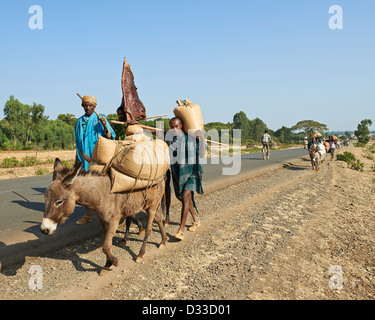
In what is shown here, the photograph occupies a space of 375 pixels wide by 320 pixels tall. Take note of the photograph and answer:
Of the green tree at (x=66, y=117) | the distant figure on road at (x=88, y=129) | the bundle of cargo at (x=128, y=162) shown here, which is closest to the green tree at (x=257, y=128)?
the green tree at (x=66, y=117)

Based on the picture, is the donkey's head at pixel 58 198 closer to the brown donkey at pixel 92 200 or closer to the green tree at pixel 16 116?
the brown donkey at pixel 92 200

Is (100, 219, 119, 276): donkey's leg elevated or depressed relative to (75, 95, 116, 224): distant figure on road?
depressed

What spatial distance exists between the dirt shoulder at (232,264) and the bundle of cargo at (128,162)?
1130 mm

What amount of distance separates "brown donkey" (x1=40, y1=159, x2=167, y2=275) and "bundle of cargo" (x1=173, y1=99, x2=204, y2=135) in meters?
1.32

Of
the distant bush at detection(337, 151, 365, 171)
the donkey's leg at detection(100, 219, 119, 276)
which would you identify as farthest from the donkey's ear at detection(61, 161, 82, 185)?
the distant bush at detection(337, 151, 365, 171)

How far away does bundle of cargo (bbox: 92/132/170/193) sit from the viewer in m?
3.91

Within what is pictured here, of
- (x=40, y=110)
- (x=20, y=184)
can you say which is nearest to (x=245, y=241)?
(x=20, y=184)

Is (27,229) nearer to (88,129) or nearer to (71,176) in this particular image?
(88,129)

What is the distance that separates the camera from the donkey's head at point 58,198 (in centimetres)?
322

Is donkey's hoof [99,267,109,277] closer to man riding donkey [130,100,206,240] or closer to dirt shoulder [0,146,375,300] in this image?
dirt shoulder [0,146,375,300]

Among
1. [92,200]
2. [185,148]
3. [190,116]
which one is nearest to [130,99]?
[190,116]
